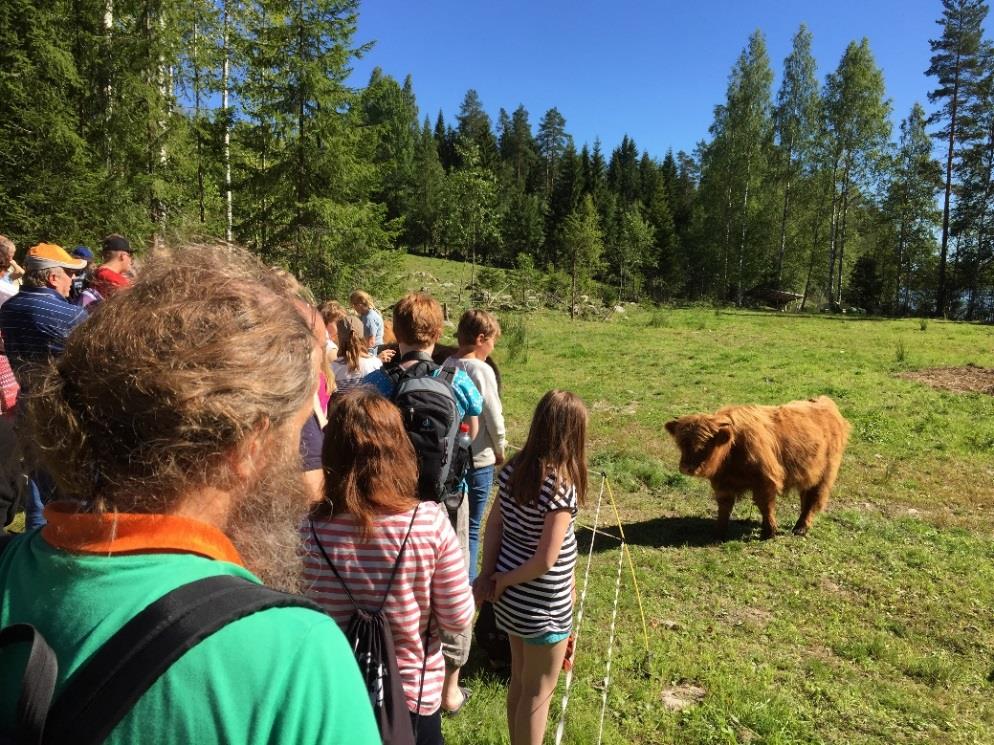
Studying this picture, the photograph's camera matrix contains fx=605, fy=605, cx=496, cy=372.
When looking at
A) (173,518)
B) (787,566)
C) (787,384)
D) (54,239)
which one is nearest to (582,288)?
(787,384)

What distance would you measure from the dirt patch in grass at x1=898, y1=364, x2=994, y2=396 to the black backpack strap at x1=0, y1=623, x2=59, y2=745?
14.5 meters

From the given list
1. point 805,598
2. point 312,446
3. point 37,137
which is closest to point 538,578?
point 312,446

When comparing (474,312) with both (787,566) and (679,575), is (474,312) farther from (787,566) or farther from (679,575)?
(787,566)

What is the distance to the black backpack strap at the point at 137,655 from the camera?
2.17 ft

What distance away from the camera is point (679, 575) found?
523 centimetres

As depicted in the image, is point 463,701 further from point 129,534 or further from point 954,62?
point 954,62

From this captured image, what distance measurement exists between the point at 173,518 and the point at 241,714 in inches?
10.9

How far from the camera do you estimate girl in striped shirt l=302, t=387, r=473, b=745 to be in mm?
2051

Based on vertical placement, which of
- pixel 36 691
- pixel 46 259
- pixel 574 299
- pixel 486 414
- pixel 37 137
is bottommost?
pixel 486 414

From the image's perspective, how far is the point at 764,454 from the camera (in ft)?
18.7

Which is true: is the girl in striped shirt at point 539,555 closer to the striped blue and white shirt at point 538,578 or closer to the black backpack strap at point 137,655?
the striped blue and white shirt at point 538,578

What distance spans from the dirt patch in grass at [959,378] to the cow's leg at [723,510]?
883 centimetres

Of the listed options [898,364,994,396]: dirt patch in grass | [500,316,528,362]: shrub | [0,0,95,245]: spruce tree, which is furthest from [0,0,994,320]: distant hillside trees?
[898,364,994,396]: dirt patch in grass

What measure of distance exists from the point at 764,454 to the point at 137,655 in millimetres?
5841
